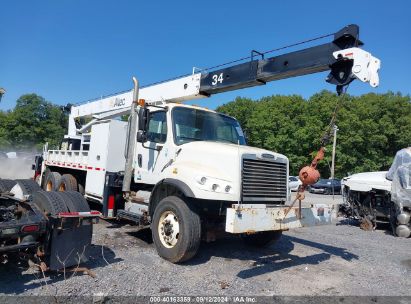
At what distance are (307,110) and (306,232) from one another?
128 feet

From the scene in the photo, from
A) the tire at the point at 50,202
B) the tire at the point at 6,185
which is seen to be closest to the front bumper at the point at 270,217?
the tire at the point at 50,202

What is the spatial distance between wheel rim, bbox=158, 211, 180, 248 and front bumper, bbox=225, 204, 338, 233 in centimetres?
118

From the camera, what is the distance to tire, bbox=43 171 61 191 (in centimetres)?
1018

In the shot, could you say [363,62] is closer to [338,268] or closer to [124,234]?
[338,268]

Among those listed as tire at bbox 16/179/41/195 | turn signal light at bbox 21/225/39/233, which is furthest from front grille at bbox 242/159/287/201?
tire at bbox 16/179/41/195

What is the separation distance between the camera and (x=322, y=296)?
4.72 metres

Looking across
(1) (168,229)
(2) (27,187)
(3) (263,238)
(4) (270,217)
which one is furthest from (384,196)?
(2) (27,187)

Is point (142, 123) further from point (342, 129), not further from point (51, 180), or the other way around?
point (342, 129)

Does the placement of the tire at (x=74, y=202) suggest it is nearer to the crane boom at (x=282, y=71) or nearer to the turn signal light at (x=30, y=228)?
the turn signal light at (x=30, y=228)

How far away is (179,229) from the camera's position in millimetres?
5547

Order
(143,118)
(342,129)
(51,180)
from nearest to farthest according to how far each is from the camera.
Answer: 1. (143,118)
2. (51,180)
3. (342,129)

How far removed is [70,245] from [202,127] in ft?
10.6

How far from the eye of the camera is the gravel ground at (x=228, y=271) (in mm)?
4527

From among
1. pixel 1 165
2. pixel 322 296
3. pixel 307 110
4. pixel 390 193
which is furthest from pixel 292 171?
pixel 322 296
